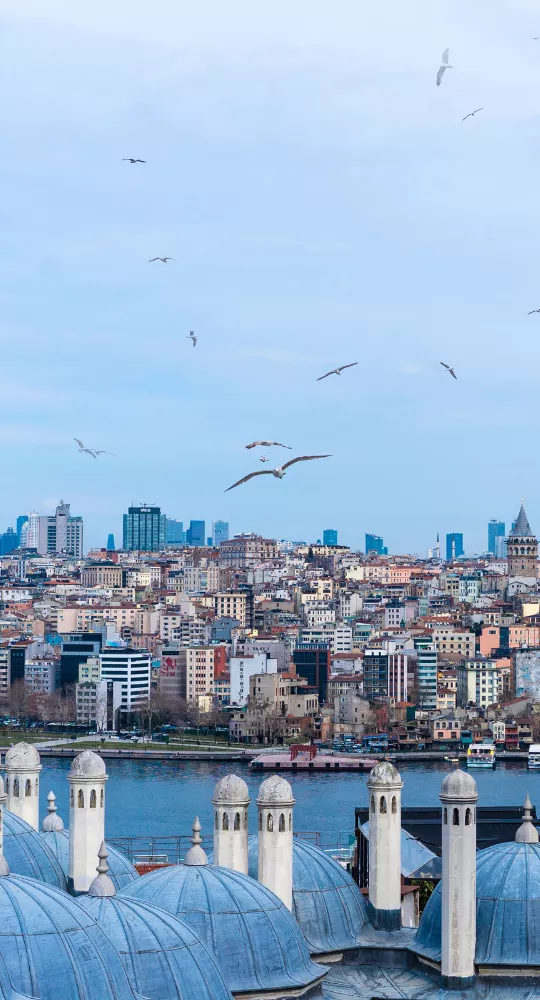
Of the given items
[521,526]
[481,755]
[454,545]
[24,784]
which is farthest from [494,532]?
[24,784]

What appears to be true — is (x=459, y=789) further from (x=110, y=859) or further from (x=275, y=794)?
(x=110, y=859)

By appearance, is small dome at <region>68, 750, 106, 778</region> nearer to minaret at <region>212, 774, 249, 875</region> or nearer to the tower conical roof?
minaret at <region>212, 774, 249, 875</region>

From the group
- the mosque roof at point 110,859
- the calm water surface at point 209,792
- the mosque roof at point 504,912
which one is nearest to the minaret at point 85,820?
the mosque roof at point 110,859

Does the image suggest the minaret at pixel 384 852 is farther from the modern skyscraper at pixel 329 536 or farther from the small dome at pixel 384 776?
the modern skyscraper at pixel 329 536

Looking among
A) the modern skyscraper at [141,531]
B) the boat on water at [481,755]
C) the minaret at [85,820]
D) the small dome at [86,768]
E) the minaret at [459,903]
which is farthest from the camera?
the modern skyscraper at [141,531]

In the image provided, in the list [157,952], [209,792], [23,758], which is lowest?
[209,792]

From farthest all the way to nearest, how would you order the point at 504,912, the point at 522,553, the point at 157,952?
1. the point at 522,553
2. the point at 504,912
3. the point at 157,952
